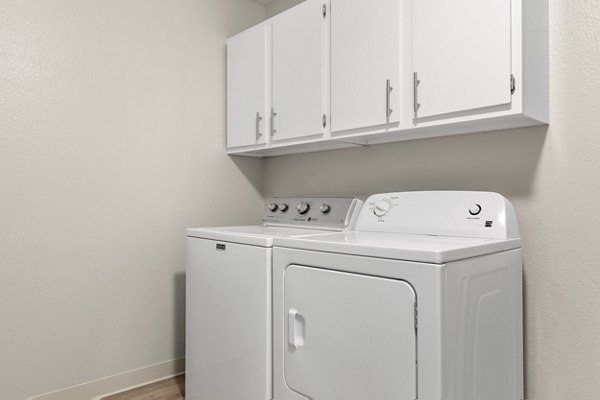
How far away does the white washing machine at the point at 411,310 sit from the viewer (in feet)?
3.91

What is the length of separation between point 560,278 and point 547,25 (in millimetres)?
937

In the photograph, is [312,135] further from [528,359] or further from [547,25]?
[528,359]

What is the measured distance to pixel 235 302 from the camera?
1809 millimetres

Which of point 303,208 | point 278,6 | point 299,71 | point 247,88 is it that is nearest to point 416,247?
point 303,208

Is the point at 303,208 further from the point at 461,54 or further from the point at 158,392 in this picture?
the point at 158,392

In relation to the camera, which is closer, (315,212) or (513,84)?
(513,84)

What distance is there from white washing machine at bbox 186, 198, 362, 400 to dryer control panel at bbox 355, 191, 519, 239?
0.55ft

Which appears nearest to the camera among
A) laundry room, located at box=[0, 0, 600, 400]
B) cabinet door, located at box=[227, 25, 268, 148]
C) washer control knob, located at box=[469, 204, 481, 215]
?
laundry room, located at box=[0, 0, 600, 400]

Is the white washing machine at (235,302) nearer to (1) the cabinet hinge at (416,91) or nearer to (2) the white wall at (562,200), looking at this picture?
(1) the cabinet hinge at (416,91)

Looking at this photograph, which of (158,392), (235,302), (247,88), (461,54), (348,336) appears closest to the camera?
(348,336)

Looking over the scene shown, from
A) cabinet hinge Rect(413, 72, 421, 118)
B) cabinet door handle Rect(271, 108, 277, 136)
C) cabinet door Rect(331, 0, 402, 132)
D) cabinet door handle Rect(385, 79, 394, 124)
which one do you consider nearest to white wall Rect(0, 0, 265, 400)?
cabinet door handle Rect(271, 108, 277, 136)

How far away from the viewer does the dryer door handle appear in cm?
154

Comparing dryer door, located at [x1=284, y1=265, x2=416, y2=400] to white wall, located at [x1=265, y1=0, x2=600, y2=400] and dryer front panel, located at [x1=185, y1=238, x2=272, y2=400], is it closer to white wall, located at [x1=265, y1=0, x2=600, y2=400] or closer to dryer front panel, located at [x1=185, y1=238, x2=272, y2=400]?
dryer front panel, located at [x1=185, y1=238, x2=272, y2=400]

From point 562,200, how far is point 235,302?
1330 millimetres
